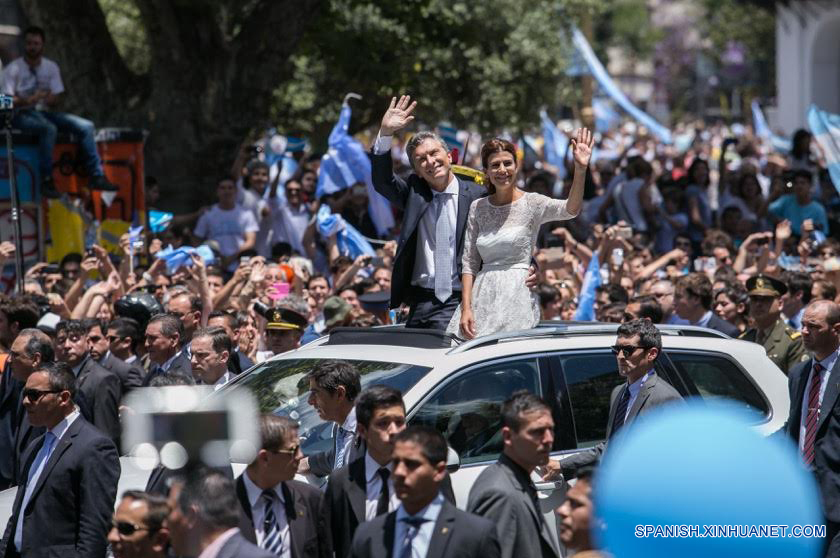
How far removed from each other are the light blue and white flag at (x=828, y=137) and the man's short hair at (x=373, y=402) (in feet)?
28.5

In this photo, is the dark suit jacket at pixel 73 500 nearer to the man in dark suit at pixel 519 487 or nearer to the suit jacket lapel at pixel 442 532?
the man in dark suit at pixel 519 487

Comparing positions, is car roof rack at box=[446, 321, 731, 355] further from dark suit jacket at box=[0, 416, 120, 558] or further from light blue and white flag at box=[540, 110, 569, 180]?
light blue and white flag at box=[540, 110, 569, 180]

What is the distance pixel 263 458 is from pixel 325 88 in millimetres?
17393

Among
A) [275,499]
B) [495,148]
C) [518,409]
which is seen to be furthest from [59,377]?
[518,409]

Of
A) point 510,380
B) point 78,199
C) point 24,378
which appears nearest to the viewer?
point 510,380

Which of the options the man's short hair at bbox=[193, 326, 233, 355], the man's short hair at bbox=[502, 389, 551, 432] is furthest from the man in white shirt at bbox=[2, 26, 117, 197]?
the man's short hair at bbox=[502, 389, 551, 432]

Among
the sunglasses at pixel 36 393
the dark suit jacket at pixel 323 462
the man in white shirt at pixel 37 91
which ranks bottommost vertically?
the dark suit jacket at pixel 323 462

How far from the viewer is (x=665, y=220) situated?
1672 centimetres

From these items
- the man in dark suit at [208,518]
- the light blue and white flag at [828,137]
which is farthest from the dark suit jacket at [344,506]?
the light blue and white flag at [828,137]

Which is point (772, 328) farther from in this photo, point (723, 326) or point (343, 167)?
point (343, 167)

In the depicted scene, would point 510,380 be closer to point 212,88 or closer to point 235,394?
point 235,394

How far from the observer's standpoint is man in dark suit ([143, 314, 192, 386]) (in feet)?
29.8

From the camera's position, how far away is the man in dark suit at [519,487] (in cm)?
541

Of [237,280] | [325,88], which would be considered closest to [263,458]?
[237,280]
